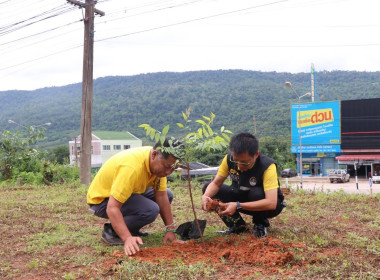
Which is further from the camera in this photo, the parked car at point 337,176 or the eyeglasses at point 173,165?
the parked car at point 337,176

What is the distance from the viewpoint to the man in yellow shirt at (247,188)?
3.41m

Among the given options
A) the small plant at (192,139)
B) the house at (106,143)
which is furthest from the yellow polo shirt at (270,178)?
the house at (106,143)

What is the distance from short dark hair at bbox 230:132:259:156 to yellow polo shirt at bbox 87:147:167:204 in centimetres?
75

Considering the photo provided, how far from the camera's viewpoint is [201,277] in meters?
2.63

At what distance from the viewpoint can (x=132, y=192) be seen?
3521 mm

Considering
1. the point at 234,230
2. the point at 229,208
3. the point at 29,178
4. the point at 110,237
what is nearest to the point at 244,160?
the point at 229,208

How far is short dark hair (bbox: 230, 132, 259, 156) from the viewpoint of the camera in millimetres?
3338

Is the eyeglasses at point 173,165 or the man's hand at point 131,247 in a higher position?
the eyeglasses at point 173,165

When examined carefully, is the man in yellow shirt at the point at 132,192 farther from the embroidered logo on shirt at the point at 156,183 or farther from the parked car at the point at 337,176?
the parked car at the point at 337,176

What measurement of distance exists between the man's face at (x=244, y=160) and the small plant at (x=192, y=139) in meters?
0.23

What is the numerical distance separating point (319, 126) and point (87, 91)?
34.6m

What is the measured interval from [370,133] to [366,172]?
12.9 feet

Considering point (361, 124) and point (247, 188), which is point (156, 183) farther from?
point (361, 124)

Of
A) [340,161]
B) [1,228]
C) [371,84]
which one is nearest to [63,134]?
[340,161]
